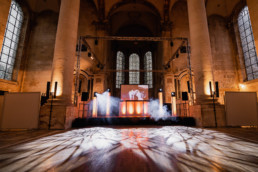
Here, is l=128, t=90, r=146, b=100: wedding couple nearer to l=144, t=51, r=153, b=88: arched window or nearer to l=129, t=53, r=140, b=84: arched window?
l=144, t=51, r=153, b=88: arched window

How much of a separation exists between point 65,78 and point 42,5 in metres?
11.2

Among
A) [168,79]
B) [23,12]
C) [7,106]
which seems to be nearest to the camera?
[7,106]

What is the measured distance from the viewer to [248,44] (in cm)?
1060

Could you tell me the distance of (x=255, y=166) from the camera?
5.10 ft

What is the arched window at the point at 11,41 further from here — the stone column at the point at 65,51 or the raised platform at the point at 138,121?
the raised platform at the point at 138,121

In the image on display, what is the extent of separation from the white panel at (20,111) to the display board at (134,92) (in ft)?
24.1

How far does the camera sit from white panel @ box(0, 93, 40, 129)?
5.04 m

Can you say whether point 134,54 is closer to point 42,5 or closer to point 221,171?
point 42,5

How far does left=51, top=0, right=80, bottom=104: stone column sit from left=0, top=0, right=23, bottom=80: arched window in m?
6.89

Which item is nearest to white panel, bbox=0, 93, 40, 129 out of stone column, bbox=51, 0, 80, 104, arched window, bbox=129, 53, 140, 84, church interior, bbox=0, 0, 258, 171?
church interior, bbox=0, 0, 258, 171

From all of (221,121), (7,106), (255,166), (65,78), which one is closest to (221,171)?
(255,166)

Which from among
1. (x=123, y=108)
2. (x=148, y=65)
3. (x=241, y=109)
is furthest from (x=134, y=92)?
(x=148, y=65)

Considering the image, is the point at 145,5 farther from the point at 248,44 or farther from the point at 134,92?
the point at 248,44

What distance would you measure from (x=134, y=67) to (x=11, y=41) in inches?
573
